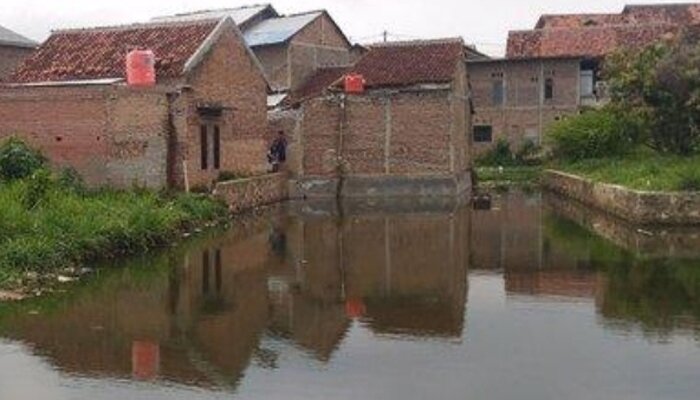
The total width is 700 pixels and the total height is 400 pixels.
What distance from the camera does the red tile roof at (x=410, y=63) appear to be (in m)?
32.3

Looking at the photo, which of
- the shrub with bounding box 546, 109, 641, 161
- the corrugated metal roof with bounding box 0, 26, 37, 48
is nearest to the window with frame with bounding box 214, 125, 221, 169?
the shrub with bounding box 546, 109, 641, 161

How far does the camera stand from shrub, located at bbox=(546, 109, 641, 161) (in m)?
35.6

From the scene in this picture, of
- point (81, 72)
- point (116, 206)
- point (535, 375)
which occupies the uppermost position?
point (81, 72)

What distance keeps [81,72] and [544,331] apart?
769 inches

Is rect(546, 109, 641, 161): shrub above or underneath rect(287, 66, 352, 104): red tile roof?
underneath

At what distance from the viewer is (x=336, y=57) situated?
4409cm

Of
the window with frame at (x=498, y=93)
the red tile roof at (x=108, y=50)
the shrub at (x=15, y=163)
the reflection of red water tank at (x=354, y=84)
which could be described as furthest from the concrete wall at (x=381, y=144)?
the window with frame at (x=498, y=93)

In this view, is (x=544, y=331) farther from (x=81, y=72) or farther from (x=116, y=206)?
(x=81, y=72)

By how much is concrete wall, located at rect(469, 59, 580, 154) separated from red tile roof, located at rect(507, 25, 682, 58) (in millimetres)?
820

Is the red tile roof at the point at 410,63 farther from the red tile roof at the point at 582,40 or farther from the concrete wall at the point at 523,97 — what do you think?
the red tile roof at the point at 582,40

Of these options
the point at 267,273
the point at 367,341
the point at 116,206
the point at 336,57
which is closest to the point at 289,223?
the point at 116,206

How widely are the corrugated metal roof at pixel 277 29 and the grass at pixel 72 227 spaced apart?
19.7 m

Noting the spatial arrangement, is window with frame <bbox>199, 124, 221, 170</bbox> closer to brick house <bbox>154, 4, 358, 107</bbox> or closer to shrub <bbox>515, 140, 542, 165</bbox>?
brick house <bbox>154, 4, 358, 107</bbox>

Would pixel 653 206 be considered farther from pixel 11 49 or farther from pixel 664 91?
pixel 11 49
